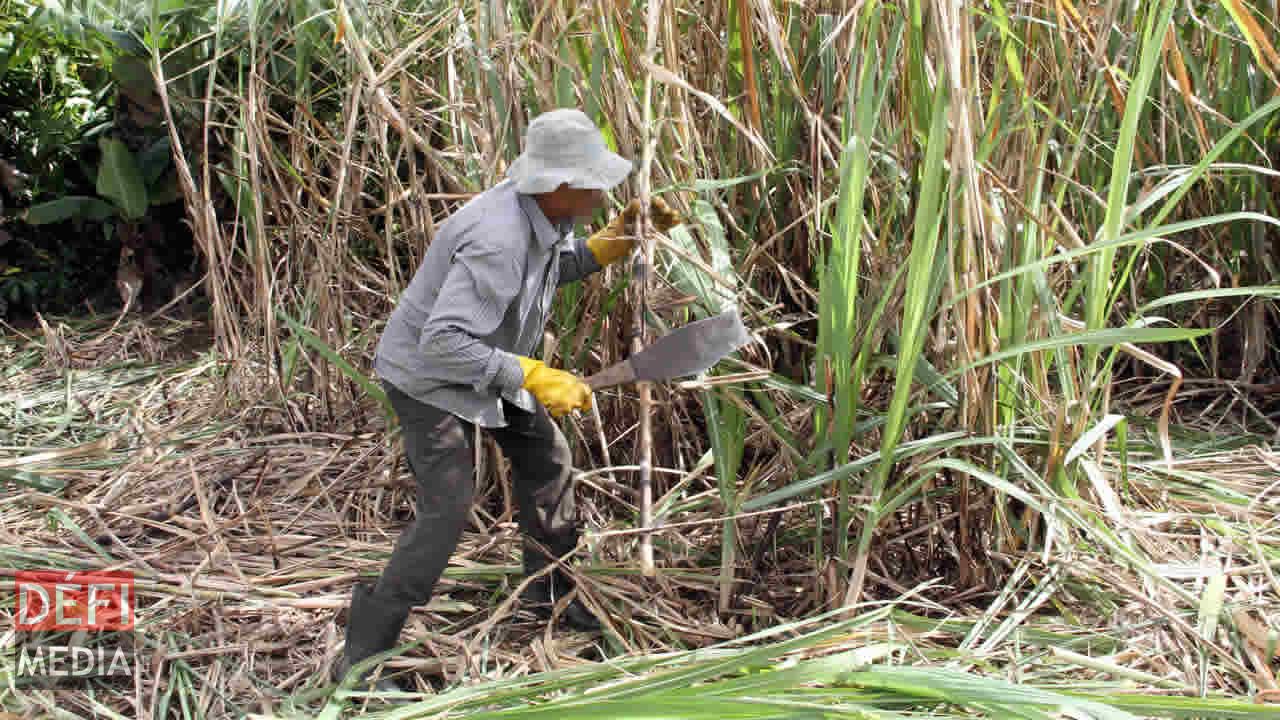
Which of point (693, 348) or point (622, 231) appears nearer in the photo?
point (693, 348)

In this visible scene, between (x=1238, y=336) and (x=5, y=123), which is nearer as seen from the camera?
(x=1238, y=336)

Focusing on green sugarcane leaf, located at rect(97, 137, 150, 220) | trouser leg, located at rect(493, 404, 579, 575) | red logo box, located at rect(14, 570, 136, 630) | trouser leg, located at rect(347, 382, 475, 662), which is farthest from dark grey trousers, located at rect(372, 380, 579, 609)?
green sugarcane leaf, located at rect(97, 137, 150, 220)

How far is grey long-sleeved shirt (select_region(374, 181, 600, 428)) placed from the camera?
167 centimetres

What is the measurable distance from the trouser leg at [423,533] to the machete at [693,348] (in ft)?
1.19

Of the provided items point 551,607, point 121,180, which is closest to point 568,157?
point 551,607

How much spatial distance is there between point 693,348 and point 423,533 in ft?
1.83

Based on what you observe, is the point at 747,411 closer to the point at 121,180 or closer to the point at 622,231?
the point at 622,231

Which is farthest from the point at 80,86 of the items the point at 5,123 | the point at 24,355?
the point at 24,355

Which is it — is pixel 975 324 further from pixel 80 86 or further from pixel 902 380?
pixel 80 86

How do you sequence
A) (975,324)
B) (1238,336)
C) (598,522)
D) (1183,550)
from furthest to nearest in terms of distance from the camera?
(1238,336) → (598,522) → (1183,550) → (975,324)

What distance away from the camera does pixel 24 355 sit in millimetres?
3633

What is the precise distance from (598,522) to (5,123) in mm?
3276

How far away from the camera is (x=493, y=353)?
66.2 inches

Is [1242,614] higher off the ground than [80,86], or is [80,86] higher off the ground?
[80,86]
